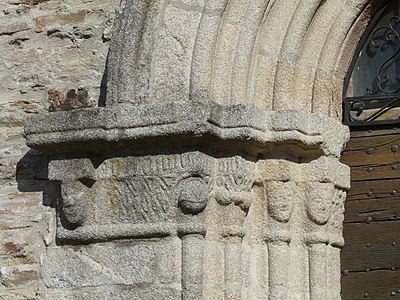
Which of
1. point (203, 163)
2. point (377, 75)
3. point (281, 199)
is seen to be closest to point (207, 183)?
point (203, 163)

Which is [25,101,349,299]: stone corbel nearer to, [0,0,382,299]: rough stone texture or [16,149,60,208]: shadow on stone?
[0,0,382,299]: rough stone texture

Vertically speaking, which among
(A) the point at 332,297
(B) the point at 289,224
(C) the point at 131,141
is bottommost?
(A) the point at 332,297

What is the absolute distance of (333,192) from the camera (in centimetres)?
457

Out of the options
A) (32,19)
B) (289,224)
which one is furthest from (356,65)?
(32,19)

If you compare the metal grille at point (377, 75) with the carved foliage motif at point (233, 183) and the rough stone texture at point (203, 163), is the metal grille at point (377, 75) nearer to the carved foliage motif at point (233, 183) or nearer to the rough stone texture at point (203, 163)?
the rough stone texture at point (203, 163)

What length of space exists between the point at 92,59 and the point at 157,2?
46cm

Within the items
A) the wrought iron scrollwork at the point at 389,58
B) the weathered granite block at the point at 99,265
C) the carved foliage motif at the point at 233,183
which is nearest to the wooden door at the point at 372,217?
the wrought iron scrollwork at the point at 389,58

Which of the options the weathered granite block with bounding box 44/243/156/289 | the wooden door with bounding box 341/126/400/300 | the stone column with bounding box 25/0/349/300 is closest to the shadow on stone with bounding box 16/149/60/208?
the stone column with bounding box 25/0/349/300

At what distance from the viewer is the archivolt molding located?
4512 mm

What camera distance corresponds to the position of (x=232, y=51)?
4535mm

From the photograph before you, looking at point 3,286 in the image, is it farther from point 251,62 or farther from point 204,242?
point 251,62

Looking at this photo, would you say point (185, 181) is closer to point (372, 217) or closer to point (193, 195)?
point (193, 195)

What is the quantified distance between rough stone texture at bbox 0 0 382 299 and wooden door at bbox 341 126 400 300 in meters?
0.16

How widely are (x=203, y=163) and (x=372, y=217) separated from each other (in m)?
0.87
